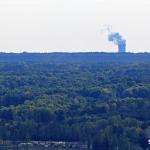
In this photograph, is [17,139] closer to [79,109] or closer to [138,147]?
[138,147]

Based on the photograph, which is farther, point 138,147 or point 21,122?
point 21,122

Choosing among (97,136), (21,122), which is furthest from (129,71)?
(97,136)

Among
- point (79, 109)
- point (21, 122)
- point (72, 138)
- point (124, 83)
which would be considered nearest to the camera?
point (72, 138)

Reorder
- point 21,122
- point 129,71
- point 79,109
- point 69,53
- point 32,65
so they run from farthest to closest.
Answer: point 69,53 < point 32,65 < point 129,71 < point 79,109 < point 21,122

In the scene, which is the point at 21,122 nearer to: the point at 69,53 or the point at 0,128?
the point at 0,128

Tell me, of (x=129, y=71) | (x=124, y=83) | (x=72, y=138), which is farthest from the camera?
(x=129, y=71)

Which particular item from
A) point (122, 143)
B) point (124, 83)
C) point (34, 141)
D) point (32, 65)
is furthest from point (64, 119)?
point (32, 65)
